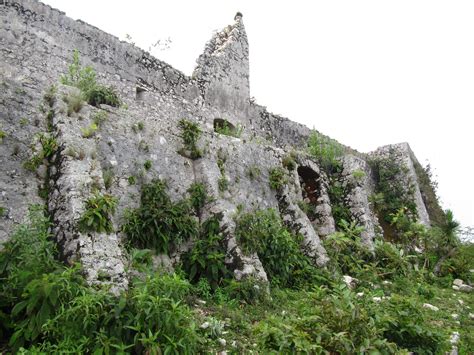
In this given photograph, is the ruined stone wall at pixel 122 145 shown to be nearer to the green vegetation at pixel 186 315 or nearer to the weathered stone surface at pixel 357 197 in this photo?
the weathered stone surface at pixel 357 197

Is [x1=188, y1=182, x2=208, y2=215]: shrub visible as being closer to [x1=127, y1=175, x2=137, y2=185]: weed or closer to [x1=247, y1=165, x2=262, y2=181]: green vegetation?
[x1=127, y1=175, x2=137, y2=185]: weed

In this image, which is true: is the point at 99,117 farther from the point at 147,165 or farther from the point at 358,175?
the point at 358,175

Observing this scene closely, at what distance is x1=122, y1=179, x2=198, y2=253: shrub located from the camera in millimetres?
6352

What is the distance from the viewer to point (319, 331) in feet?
13.5

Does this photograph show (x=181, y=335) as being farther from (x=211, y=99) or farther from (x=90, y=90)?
(x=211, y=99)

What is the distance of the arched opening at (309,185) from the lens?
11727 mm

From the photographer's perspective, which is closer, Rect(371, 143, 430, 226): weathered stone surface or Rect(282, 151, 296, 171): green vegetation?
Rect(282, 151, 296, 171): green vegetation

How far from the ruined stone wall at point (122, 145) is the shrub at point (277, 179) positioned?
15cm

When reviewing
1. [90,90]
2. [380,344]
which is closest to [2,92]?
[90,90]

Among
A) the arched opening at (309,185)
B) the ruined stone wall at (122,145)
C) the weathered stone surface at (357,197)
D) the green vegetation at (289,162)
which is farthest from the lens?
the arched opening at (309,185)

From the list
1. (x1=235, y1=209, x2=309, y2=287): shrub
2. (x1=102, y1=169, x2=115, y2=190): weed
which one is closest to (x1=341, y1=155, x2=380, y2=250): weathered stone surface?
(x1=235, y1=209, x2=309, y2=287): shrub

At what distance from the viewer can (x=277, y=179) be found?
10156mm

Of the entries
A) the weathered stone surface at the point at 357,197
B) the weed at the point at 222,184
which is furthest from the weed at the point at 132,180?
the weathered stone surface at the point at 357,197

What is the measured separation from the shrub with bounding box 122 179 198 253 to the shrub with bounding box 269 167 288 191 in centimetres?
324
